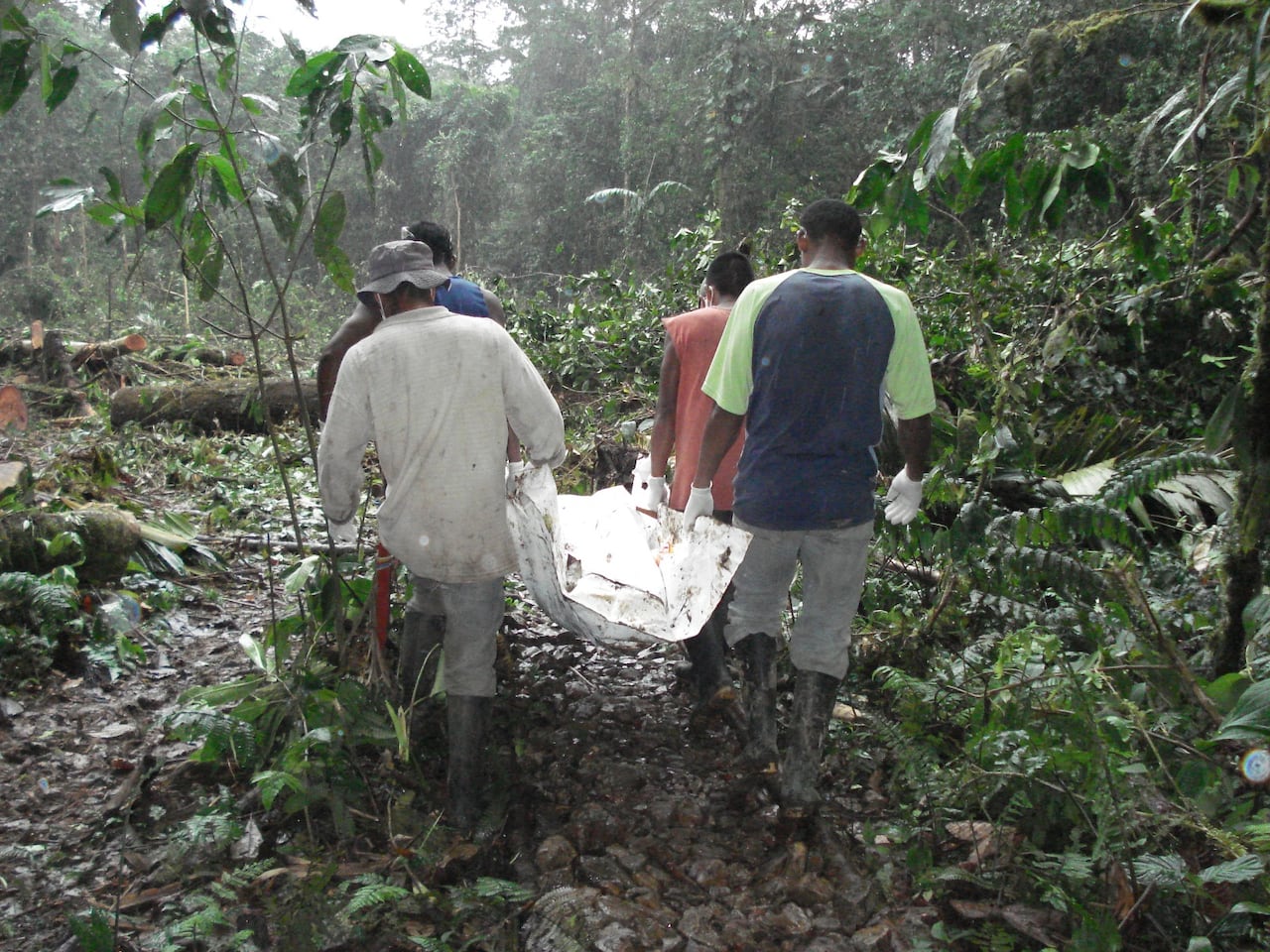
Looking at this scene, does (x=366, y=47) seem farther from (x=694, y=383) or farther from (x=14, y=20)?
(x=694, y=383)

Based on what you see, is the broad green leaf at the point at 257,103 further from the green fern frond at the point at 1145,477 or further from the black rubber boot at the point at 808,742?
the green fern frond at the point at 1145,477

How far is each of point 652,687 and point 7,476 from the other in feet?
12.1

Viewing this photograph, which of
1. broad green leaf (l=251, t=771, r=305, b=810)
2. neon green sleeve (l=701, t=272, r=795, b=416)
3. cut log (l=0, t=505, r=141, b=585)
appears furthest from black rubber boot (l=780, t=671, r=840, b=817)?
cut log (l=0, t=505, r=141, b=585)

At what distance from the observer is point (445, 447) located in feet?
8.82

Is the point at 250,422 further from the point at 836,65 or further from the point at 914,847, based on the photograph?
the point at 836,65

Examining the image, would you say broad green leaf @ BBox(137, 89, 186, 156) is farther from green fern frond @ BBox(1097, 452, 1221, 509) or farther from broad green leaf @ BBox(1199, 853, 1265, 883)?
broad green leaf @ BBox(1199, 853, 1265, 883)

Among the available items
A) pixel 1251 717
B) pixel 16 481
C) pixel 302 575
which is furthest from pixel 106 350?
pixel 1251 717

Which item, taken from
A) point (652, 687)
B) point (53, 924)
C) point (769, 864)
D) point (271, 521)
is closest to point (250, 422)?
point (271, 521)

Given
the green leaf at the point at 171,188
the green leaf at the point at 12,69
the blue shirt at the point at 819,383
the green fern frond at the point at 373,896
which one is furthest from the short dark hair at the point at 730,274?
the green fern frond at the point at 373,896

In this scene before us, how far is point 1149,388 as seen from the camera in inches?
210

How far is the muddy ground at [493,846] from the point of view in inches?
90.7

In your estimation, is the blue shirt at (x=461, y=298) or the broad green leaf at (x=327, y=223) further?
the blue shirt at (x=461, y=298)

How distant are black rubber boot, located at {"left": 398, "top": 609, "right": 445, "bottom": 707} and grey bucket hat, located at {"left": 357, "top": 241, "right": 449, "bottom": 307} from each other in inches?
41.7

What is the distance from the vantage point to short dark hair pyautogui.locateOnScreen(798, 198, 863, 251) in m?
2.78
